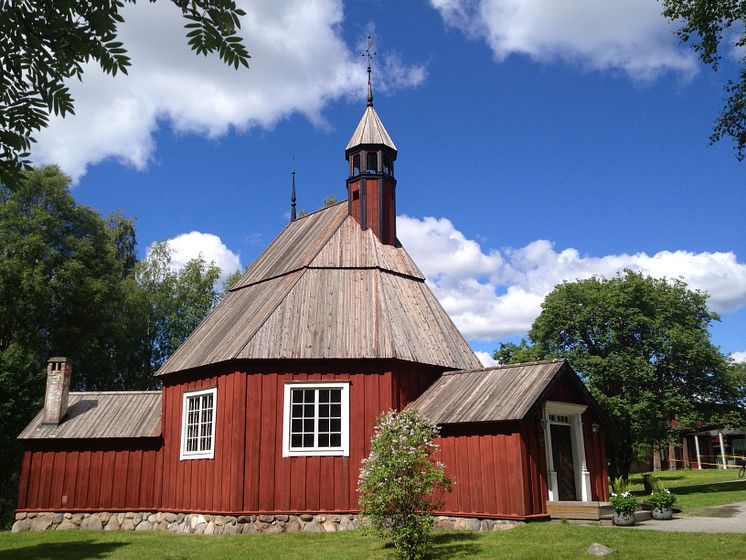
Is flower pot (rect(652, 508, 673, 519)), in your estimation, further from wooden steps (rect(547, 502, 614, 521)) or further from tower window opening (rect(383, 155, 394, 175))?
tower window opening (rect(383, 155, 394, 175))

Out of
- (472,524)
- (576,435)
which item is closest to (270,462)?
(472,524)

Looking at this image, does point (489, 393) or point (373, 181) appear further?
point (373, 181)

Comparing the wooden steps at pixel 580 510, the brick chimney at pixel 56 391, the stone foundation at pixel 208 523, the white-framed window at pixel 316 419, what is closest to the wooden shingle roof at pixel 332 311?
the white-framed window at pixel 316 419

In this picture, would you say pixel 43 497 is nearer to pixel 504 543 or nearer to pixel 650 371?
pixel 504 543

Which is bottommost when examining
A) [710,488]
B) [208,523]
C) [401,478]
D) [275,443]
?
[710,488]

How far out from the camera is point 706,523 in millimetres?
13781

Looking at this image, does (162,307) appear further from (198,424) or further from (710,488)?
(710,488)

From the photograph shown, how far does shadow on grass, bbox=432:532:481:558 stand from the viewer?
36.6 ft

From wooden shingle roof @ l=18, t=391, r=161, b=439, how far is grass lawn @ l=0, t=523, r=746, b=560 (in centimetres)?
307

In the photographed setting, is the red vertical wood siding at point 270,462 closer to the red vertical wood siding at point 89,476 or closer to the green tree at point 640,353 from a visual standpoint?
the red vertical wood siding at point 89,476

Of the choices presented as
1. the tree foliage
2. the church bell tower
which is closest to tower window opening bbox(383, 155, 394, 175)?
the church bell tower

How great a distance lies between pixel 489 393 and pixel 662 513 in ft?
15.1

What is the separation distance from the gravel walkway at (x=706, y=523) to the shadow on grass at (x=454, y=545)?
3449 millimetres

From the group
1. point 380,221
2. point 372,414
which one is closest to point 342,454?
point 372,414
